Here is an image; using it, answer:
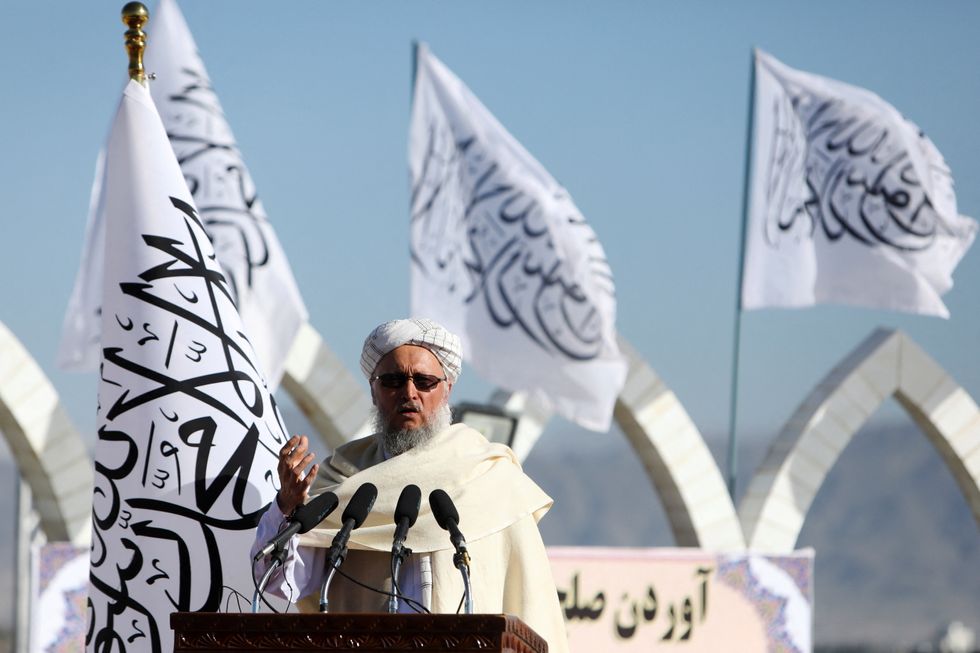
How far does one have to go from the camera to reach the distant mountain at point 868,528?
95812 mm

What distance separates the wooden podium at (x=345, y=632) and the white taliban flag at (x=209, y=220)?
22.0ft

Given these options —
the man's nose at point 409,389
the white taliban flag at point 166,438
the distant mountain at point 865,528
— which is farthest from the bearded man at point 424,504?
the distant mountain at point 865,528

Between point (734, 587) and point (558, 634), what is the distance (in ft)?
26.6

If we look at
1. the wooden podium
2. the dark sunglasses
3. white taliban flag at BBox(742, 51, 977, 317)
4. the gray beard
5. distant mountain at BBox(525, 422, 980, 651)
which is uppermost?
distant mountain at BBox(525, 422, 980, 651)

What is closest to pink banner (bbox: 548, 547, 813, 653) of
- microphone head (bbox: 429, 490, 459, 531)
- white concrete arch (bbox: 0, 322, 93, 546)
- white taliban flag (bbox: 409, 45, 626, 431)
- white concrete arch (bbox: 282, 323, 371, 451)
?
white taliban flag (bbox: 409, 45, 626, 431)

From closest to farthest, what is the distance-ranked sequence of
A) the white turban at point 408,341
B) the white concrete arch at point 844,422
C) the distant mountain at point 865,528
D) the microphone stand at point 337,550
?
the microphone stand at point 337,550, the white turban at point 408,341, the white concrete arch at point 844,422, the distant mountain at point 865,528

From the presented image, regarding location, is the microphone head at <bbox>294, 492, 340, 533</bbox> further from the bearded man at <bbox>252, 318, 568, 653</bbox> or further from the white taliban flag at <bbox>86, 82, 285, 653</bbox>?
the white taliban flag at <bbox>86, 82, 285, 653</bbox>

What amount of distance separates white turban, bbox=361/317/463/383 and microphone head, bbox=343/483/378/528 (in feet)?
1.74

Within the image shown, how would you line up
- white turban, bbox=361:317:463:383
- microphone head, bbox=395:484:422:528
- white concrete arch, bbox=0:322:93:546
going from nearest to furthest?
microphone head, bbox=395:484:422:528 < white turban, bbox=361:317:463:383 < white concrete arch, bbox=0:322:93:546

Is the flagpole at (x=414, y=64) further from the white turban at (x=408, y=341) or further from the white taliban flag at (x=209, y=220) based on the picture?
the white turban at (x=408, y=341)

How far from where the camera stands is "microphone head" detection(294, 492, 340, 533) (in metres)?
2.79

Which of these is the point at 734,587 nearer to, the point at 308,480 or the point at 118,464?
the point at 118,464

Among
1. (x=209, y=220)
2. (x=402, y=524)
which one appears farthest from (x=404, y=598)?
(x=209, y=220)

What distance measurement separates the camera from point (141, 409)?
12.7ft
